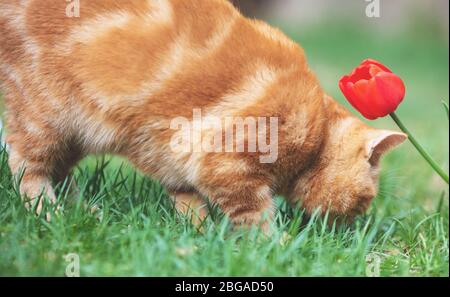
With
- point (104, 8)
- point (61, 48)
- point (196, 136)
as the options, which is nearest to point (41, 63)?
point (61, 48)

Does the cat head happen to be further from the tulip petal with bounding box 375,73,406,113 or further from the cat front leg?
the cat front leg

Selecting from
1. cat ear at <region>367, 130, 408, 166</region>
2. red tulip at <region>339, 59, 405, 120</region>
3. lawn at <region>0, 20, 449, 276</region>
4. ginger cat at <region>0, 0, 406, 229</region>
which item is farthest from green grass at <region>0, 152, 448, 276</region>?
red tulip at <region>339, 59, 405, 120</region>

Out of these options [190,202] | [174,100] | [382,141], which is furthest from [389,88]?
[190,202]

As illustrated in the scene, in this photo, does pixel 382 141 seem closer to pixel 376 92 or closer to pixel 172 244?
pixel 376 92

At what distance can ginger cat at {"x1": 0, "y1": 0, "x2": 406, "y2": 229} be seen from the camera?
2.20m

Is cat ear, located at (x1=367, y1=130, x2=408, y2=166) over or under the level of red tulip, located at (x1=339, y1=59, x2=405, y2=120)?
under

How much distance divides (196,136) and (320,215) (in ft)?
1.96

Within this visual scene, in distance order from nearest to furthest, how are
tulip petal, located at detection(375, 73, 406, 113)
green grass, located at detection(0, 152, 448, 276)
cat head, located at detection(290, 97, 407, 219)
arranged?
green grass, located at detection(0, 152, 448, 276)
tulip petal, located at detection(375, 73, 406, 113)
cat head, located at detection(290, 97, 407, 219)

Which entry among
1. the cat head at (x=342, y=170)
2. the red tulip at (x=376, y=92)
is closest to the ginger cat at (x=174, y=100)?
the cat head at (x=342, y=170)

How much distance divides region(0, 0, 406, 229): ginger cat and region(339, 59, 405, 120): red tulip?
0.34 ft

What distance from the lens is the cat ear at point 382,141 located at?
2258 mm

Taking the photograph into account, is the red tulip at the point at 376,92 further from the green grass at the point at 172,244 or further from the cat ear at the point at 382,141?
the green grass at the point at 172,244

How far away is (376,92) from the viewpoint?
220 cm

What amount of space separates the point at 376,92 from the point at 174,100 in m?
0.69
